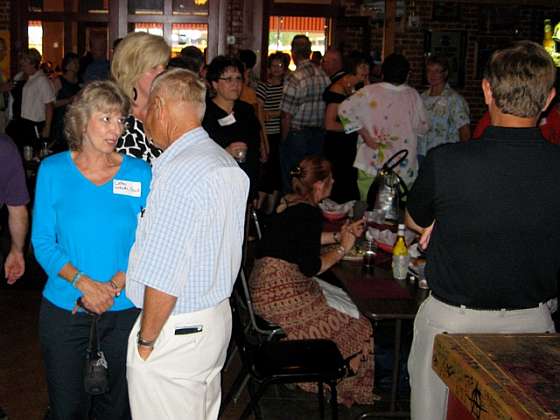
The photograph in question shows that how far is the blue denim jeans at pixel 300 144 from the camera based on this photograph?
7867 millimetres

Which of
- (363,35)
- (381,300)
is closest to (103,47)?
(363,35)

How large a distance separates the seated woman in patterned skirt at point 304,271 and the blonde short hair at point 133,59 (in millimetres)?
930

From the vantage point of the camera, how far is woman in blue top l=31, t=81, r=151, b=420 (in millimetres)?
2586

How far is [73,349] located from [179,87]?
3.25 ft

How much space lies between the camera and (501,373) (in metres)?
1.95

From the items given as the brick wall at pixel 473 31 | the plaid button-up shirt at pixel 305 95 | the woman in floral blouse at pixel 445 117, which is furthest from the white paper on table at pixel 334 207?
the brick wall at pixel 473 31

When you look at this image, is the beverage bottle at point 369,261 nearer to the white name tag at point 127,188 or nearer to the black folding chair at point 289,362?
the black folding chair at point 289,362

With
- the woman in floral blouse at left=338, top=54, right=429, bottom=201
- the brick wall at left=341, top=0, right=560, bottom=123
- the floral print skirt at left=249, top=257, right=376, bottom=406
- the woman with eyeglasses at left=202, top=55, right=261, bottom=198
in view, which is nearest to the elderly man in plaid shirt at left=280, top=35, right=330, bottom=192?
the woman in floral blouse at left=338, top=54, right=429, bottom=201

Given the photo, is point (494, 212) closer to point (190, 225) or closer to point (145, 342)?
point (190, 225)

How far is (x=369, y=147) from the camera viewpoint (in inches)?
230

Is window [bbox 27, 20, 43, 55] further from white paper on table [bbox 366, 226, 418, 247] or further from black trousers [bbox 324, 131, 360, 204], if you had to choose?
white paper on table [bbox 366, 226, 418, 247]

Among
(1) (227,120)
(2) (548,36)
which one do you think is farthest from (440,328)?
(2) (548,36)

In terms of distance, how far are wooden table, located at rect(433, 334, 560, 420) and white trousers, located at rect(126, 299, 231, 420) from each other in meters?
0.66

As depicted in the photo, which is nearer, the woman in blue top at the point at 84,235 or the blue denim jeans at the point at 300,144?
the woman in blue top at the point at 84,235
